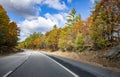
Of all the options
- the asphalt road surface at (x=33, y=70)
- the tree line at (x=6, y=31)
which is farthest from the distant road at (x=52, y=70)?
the tree line at (x=6, y=31)

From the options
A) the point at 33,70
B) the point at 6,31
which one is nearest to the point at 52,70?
the point at 33,70

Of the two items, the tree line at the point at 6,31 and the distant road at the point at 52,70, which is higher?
the tree line at the point at 6,31

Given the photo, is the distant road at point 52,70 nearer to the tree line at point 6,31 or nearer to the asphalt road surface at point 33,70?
the asphalt road surface at point 33,70

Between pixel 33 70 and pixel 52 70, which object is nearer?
pixel 33 70

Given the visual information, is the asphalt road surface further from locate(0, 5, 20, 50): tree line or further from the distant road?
locate(0, 5, 20, 50): tree line

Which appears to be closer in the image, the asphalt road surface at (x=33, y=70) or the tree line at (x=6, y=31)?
the asphalt road surface at (x=33, y=70)

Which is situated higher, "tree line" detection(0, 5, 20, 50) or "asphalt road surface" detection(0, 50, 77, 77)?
"tree line" detection(0, 5, 20, 50)

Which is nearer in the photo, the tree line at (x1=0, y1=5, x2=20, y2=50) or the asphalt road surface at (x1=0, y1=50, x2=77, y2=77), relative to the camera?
the asphalt road surface at (x1=0, y1=50, x2=77, y2=77)

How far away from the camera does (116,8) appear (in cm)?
3177

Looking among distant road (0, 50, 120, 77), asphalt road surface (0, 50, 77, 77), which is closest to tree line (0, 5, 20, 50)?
asphalt road surface (0, 50, 77, 77)

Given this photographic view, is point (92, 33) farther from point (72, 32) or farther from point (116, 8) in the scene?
point (72, 32)

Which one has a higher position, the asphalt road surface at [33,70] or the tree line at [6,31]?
the tree line at [6,31]

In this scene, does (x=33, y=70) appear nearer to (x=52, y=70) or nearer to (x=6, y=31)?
(x=52, y=70)

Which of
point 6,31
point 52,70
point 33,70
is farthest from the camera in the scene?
point 6,31
